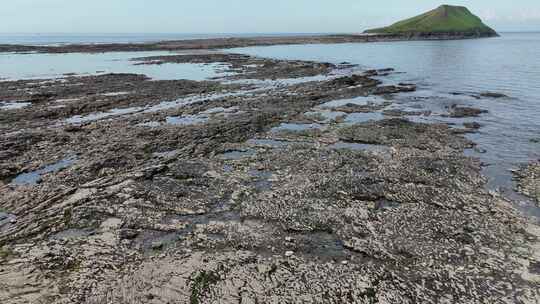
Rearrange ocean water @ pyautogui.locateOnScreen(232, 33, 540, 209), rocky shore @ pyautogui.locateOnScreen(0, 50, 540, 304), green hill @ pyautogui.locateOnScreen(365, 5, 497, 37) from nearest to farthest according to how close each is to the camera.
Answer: rocky shore @ pyautogui.locateOnScreen(0, 50, 540, 304) < ocean water @ pyautogui.locateOnScreen(232, 33, 540, 209) < green hill @ pyautogui.locateOnScreen(365, 5, 497, 37)

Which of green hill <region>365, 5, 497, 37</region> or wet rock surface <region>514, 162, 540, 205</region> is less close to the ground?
green hill <region>365, 5, 497, 37</region>

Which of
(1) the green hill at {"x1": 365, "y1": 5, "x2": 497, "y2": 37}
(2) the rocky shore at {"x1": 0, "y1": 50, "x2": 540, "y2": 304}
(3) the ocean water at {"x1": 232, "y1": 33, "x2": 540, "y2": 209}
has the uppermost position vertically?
(1) the green hill at {"x1": 365, "y1": 5, "x2": 497, "y2": 37}

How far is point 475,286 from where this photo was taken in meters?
8.30

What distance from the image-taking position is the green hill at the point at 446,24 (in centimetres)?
15674

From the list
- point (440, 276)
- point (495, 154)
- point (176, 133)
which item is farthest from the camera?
point (176, 133)

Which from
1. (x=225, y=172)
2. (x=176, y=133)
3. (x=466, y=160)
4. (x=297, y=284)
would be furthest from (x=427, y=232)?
(x=176, y=133)

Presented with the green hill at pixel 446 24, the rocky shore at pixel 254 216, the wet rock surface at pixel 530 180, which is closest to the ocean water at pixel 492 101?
the wet rock surface at pixel 530 180

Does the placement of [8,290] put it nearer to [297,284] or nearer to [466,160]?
[297,284]

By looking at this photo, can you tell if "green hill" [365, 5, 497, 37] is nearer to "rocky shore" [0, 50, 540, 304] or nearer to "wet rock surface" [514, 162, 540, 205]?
"wet rock surface" [514, 162, 540, 205]

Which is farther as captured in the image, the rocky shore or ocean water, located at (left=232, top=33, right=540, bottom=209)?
ocean water, located at (left=232, top=33, right=540, bottom=209)

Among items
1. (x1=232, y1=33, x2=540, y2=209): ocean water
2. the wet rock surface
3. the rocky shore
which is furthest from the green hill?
the rocky shore

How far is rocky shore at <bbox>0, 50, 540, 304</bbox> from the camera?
8.43 meters

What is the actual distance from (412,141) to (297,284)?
Result: 13424mm

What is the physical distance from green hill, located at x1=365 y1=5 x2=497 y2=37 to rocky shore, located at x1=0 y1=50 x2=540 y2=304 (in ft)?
521
